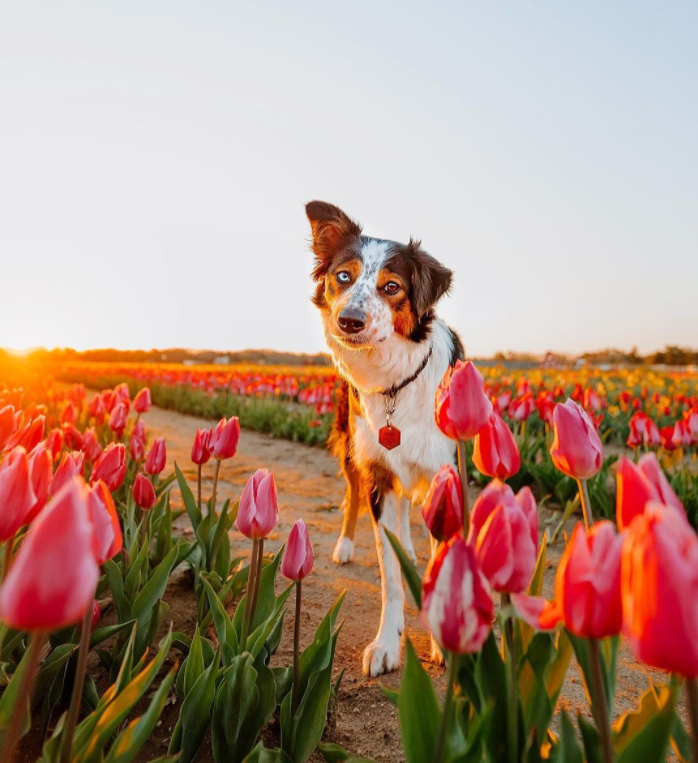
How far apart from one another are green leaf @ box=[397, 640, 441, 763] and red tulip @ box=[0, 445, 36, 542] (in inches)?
33.2

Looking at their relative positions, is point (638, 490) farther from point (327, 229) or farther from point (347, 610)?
point (327, 229)

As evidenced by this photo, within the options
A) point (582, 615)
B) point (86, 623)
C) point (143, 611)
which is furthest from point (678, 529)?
point (143, 611)

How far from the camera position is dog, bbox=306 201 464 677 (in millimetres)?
2984

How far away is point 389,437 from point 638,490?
2.18 metres

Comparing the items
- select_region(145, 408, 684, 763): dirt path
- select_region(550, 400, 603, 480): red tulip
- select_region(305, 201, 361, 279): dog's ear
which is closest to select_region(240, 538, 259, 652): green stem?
select_region(145, 408, 684, 763): dirt path

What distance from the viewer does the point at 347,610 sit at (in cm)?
301

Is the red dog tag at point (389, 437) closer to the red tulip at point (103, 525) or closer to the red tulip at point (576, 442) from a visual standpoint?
the red tulip at point (576, 442)

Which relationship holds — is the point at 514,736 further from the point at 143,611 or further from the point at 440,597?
the point at 143,611

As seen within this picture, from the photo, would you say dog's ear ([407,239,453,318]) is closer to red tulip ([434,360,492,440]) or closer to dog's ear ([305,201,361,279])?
dog's ear ([305,201,361,279])

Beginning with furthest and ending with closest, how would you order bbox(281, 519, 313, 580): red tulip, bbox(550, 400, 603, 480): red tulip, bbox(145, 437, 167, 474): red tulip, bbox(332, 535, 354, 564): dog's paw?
1. bbox(332, 535, 354, 564): dog's paw
2. bbox(145, 437, 167, 474): red tulip
3. bbox(281, 519, 313, 580): red tulip
4. bbox(550, 400, 603, 480): red tulip

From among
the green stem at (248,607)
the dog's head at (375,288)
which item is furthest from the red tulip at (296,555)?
the dog's head at (375,288)

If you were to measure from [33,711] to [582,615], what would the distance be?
1708 millimetres

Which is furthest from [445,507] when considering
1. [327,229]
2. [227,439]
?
[327,229]

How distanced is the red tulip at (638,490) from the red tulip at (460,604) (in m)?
0.24
